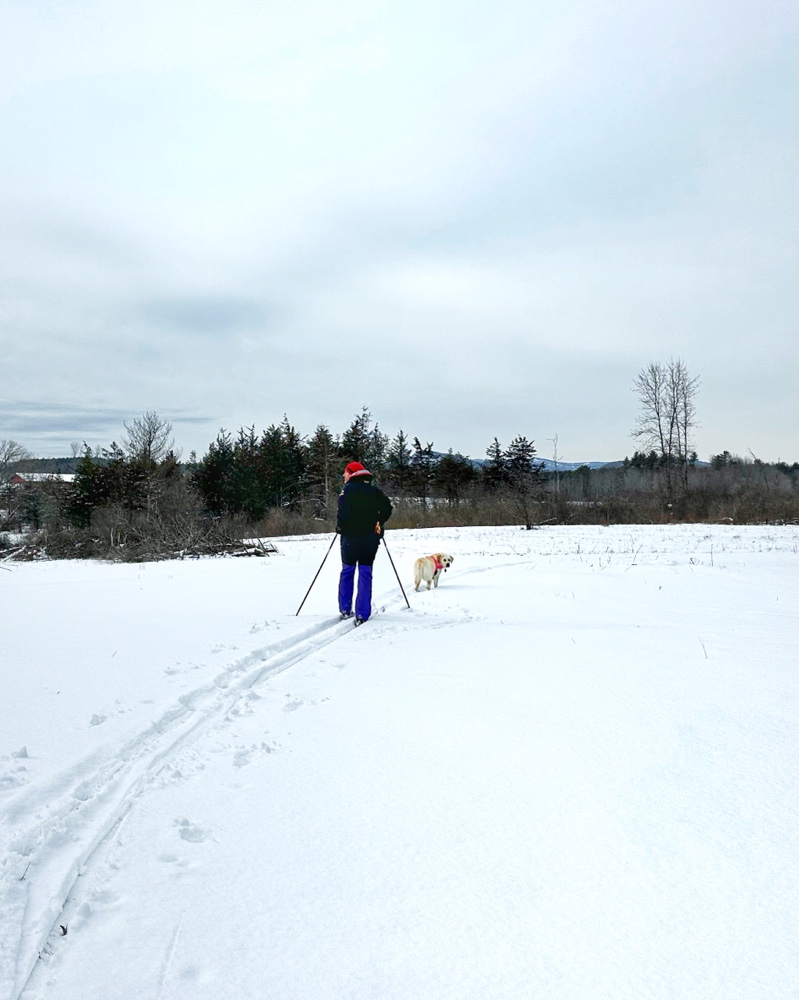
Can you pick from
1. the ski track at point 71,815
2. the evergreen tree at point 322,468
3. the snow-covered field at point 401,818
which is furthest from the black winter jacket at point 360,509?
the evergreen tree at point 322,468

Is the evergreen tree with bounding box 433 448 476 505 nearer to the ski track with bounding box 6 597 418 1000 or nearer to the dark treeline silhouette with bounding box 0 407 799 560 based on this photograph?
the dark treeline silhouette with bounding box 0 407 799 560

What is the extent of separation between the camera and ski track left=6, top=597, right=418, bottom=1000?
2281 millimetres

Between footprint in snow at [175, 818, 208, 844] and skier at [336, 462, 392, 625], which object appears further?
skier at [336, 462, 392, 625]

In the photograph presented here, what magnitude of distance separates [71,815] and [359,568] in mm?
5608

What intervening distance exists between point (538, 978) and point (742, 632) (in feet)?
19.7

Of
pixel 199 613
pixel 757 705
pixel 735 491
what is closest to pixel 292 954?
pixel 757 705

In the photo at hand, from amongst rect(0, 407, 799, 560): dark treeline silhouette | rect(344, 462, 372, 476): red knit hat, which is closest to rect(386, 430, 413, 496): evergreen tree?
rect(0, 407, 799, 560): dark treeline silhouette

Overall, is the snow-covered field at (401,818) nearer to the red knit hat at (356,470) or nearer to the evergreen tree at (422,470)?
the red knit hat at (356,470)

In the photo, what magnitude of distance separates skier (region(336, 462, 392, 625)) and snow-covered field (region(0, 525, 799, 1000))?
1.75m

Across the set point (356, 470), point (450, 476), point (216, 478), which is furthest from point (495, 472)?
point (356, 470)

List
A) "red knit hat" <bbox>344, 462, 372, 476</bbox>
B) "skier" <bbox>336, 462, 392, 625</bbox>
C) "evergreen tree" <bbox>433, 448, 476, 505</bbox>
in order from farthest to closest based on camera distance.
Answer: "evergreen tree" <bbox>433, 448, 476, 505</bbox>
"red knit hat" <bbox>344, 462, 372, 476</bbox>
"skier" <bbox>336, 462, 392, 625</bbox>

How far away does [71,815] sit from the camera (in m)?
3.07

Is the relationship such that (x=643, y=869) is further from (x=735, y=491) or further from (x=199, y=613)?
(x=735, y=491)

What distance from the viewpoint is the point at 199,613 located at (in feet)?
28.6
